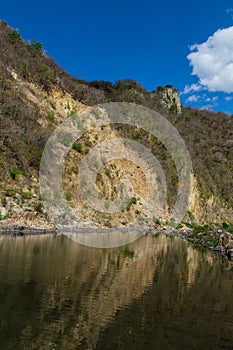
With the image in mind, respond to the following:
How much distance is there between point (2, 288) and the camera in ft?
40.8

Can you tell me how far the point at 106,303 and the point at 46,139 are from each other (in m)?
31.9

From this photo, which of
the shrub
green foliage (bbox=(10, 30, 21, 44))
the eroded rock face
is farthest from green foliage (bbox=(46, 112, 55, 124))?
the eroded rock face

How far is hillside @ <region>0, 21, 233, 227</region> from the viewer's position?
33.8 m

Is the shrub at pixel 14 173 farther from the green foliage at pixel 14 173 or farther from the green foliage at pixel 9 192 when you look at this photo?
the green foliage at pixel 9 192

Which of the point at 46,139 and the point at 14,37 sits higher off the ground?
the point at 14,37

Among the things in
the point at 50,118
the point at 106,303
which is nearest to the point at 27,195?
the point at 50,118

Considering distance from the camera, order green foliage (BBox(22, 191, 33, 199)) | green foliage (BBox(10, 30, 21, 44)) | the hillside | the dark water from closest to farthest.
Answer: the dark water
green foliage (BBox(22, 191, 33, 199))
the hillside
green foliage (BBox(10, 30, 21, 44))

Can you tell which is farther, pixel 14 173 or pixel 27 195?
pixel 14 173

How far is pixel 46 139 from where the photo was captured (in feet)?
138

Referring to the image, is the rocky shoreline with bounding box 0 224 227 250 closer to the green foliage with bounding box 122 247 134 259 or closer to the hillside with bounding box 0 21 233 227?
the hillside with bounding box 0 21 233 227

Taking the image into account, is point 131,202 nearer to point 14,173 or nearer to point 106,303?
point 14,173

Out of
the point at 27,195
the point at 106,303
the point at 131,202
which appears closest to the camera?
the point at 106,303

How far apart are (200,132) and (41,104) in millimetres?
54582

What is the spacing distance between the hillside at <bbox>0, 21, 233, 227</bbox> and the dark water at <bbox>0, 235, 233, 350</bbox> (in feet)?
40.8
